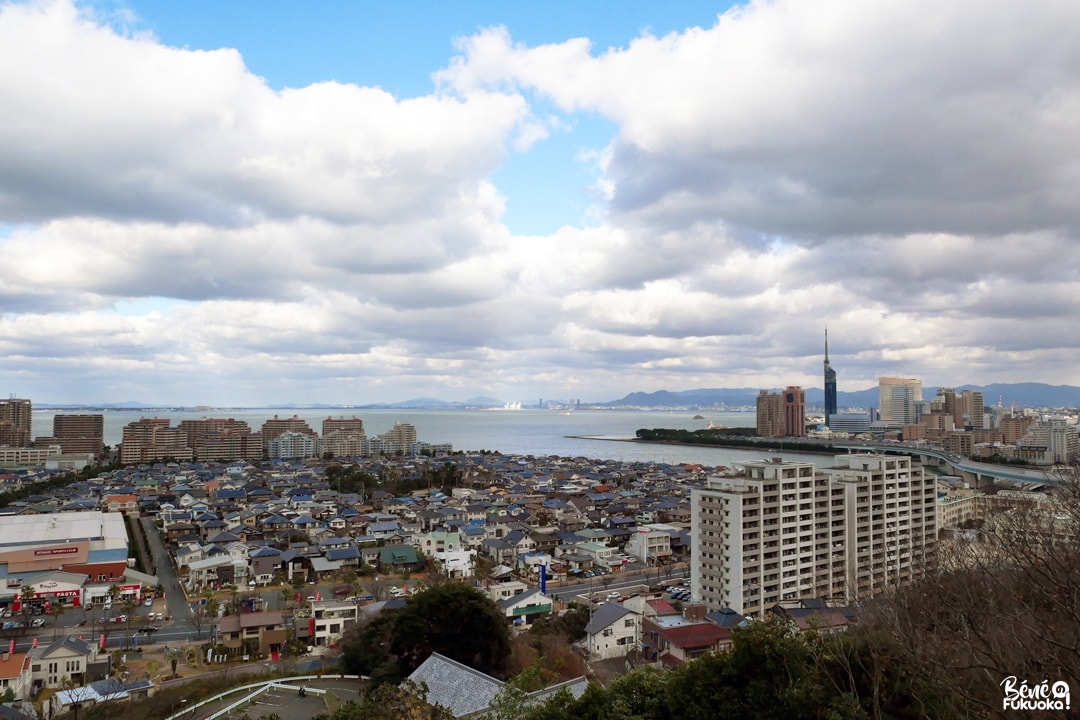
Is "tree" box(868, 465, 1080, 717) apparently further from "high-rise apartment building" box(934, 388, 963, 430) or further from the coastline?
"high-rise apartment building" box(934, 388, 963, 430)

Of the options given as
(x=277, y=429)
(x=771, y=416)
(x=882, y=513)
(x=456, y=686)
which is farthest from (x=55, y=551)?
(x=771, y=416)

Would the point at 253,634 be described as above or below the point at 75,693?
below

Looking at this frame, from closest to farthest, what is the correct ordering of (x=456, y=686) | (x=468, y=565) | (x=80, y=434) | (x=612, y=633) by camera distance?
(x=456, y=686) < (x=612, y=633) < (x=468, y=565) < (x=80, y=434)

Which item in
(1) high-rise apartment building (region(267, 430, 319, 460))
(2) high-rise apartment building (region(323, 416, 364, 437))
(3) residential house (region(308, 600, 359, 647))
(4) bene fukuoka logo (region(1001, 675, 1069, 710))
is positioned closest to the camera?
(4) bene fukuoka logo (region(1001, 675, 1069, 710))

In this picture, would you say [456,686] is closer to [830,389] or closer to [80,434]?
[80,434]

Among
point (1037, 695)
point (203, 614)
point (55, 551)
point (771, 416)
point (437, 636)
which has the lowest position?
point (203, 614)

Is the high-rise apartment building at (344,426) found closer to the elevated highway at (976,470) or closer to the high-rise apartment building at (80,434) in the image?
the high-rise apartment building at (80,434)

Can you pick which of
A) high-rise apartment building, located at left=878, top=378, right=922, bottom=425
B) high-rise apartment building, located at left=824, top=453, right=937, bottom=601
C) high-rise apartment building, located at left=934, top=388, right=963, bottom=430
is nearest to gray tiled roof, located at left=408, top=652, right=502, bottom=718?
high-rise apartment building, located at left=824, top=453, right=937, bottom=601

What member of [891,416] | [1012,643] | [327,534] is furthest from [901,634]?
[891,416]
